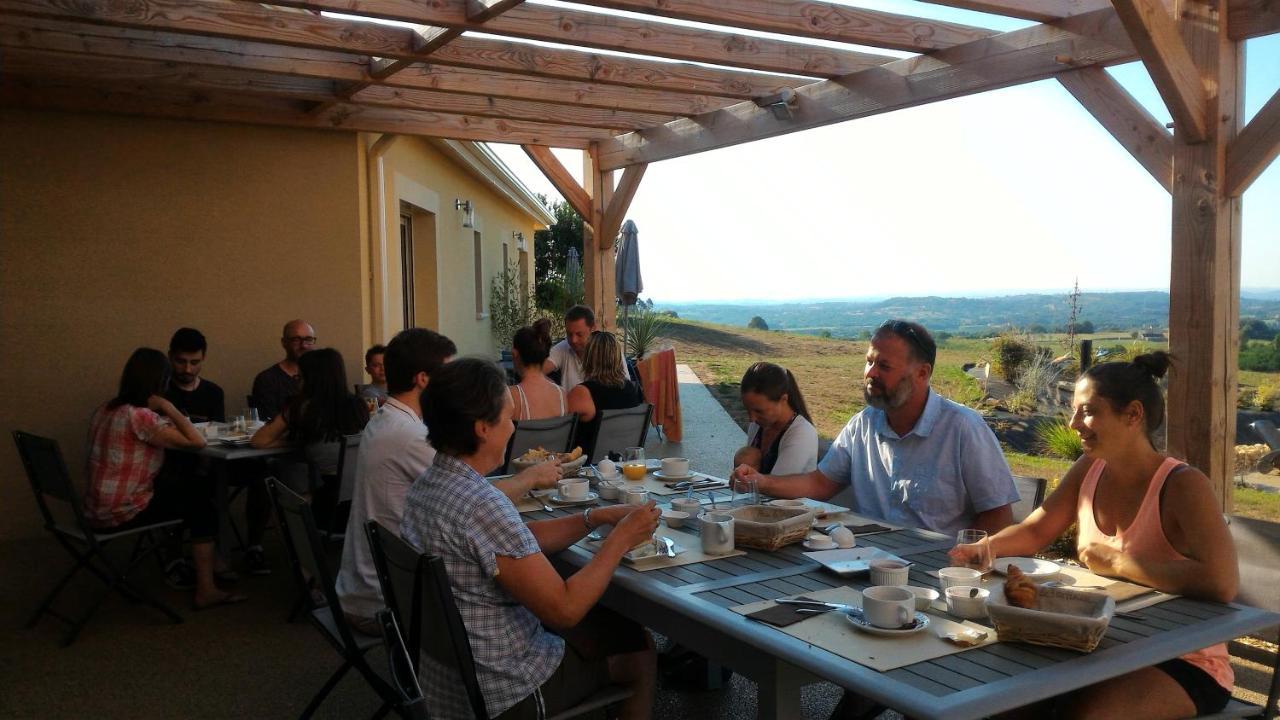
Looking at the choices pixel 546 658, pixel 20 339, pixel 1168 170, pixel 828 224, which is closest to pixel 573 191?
pixel 20 339

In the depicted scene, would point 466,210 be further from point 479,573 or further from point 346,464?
point 479,573

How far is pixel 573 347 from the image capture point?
6.57m

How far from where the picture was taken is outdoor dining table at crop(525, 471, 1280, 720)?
1634 mm

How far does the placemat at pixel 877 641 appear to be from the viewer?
1.76 m

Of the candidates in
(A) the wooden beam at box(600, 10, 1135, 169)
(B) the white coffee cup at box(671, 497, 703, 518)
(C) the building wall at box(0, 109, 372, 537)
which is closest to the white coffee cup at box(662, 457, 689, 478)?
(B) the white coffee cup at box(671, 497, 703, 518)

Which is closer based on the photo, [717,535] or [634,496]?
[717,535]

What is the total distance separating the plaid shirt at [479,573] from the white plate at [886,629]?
28.9 inches

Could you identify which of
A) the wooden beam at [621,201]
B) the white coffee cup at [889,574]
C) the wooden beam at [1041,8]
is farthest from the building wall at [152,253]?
the white coffee cup at [889,574]

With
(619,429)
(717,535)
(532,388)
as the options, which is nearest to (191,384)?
(532,388)

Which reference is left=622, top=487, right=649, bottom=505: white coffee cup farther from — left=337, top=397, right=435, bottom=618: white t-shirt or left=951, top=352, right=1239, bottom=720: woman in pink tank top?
left=951, top=352, right=1239, bottom=720: woman in pink tank top

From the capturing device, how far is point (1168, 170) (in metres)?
3.72

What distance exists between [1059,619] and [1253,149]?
2.51 m

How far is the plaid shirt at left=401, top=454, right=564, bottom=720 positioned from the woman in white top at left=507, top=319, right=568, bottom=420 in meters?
2.41

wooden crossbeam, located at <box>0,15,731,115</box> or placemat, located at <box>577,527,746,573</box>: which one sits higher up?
wooden crossbeam, located at <box>0,15,731,115</box>
